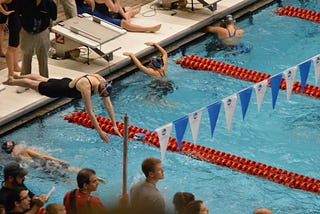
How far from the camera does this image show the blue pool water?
8.04 metres

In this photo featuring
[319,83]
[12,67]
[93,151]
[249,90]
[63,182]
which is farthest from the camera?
[319,83]

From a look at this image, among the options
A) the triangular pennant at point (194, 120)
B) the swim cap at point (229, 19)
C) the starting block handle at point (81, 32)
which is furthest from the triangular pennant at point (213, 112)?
the swim cap at point (229, 19)

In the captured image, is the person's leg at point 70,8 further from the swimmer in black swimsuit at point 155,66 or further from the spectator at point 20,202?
the spectator at point 20,202

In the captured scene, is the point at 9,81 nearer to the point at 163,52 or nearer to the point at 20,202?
the point at 163,52

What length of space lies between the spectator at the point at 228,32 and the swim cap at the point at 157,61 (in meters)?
1.51

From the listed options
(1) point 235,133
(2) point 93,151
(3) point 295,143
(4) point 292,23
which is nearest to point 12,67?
(2) point 93,151

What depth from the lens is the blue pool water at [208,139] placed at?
804 centimetres

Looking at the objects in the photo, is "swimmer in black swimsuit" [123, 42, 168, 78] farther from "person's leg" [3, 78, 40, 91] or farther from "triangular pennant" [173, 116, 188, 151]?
"triangular pennant" [173, 116, 188, 151]

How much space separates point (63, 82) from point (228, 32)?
3.38 metres

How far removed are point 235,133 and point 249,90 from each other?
160 centimetres

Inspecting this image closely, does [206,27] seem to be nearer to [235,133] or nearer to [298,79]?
[298,79]

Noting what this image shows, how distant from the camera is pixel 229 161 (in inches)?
332

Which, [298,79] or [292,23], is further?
[292,23]

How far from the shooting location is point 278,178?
8.16m
